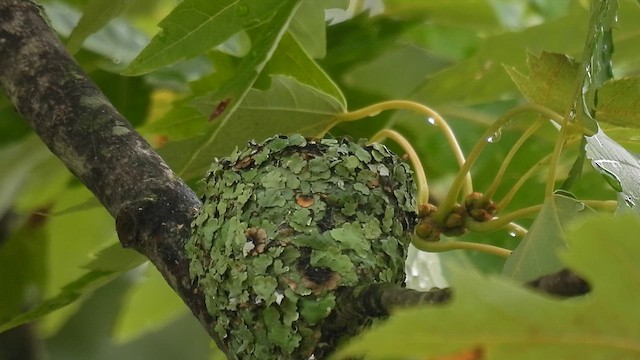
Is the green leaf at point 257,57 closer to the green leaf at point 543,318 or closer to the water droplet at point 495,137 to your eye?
the water droplet at point 495,137

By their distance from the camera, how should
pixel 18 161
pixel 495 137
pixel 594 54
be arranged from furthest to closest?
pixel 18 161, pixel 495 137, pixel 594 54

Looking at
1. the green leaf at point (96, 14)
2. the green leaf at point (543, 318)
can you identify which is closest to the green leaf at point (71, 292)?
the green leaf at point (96, 14)

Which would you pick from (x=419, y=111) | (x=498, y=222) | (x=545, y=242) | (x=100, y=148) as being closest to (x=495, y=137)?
(x=419, y=111)

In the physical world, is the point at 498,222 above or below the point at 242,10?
below

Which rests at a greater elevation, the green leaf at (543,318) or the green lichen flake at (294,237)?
the green leaf at (543,318)

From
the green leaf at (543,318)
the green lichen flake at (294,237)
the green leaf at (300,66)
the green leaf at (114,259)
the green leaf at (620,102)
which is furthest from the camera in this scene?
the green leaf at (300,66)

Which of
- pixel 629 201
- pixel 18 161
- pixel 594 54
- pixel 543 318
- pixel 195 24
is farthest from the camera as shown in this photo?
pixel 18 161

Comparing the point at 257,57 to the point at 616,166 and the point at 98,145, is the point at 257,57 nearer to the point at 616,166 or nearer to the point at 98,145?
the point at 98,145
